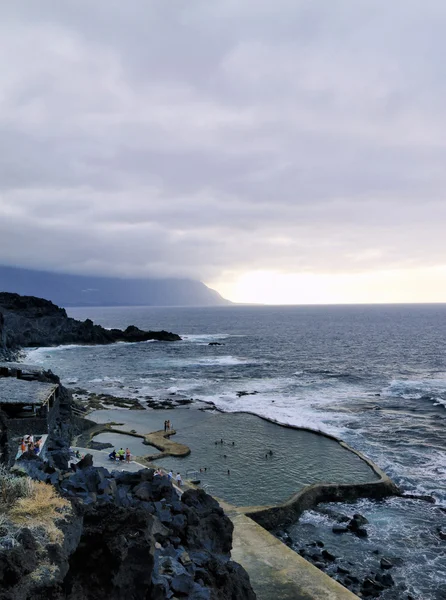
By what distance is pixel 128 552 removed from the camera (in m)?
9.49

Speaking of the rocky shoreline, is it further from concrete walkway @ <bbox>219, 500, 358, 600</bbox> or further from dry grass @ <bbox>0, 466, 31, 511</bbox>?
dry grass @ <bbox>0, 466, 31, 511</bbox>

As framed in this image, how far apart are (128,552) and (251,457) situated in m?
25.0

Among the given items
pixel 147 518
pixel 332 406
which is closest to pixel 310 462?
pixel 332 406

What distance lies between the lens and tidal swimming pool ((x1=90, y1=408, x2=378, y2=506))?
27.8m

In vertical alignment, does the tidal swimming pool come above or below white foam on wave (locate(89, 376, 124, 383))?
above

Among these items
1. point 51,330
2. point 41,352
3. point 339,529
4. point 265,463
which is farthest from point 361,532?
point 51,330

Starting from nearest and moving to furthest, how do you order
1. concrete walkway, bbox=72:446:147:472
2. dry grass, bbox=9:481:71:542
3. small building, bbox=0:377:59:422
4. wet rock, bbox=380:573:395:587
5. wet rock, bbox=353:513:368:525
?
dry grass, bbox=9:481:71:542 → wet rock, bbox=380:573:395:587 → wet rock, bbox=353:513:368:525 → small building, bbox=0:377:59:422 → concrete walkway, bbox=72:446:147:472

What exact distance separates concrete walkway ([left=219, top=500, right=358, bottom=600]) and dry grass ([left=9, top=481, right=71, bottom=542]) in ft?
31.8

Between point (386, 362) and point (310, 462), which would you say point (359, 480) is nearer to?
point (310, 462)

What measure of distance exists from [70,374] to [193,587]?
66311 millimetres

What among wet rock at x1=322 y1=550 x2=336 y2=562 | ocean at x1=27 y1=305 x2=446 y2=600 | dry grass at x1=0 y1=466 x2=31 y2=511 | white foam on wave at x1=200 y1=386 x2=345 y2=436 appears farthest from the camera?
white foam on wave at x1=200 y1=386 x2=345 y2=436

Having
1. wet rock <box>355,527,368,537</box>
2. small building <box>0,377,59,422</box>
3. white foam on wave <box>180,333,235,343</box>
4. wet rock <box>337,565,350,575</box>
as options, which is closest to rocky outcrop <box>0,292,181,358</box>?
white foam on wave <box>180,333,235,343</box>

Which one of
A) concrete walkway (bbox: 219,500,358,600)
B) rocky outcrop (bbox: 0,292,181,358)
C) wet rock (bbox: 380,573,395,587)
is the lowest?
wet rock (bbox: 380,573,395,587)

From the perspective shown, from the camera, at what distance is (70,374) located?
7262cm
